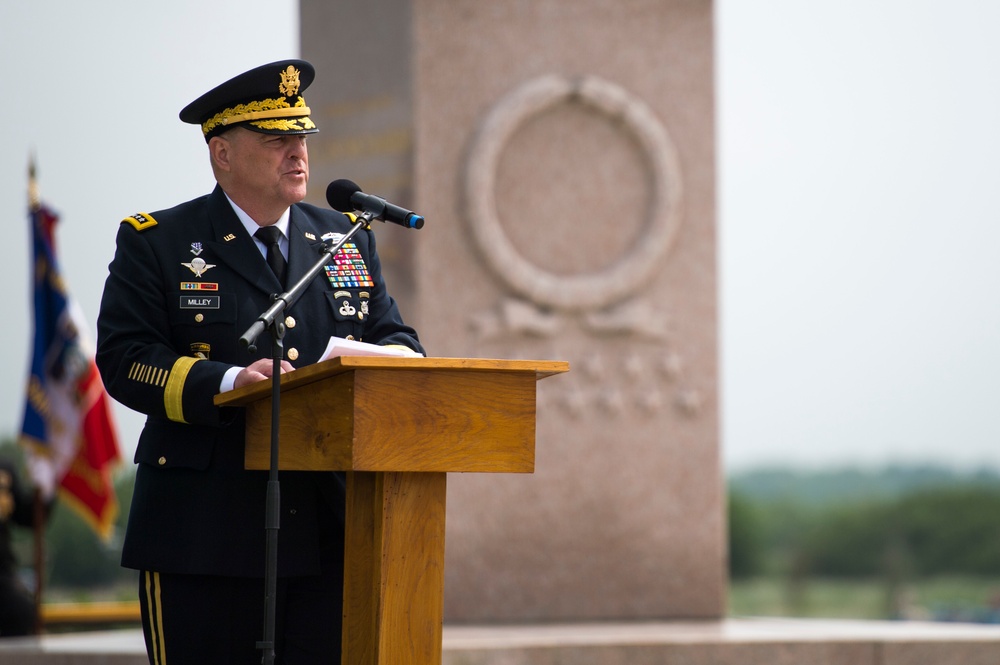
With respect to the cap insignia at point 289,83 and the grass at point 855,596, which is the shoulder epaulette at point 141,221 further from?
the grass at point 855,596

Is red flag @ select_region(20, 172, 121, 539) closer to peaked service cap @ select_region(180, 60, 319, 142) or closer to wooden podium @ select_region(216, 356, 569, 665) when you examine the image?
peaked service cap @ select_region(180, 60, 319, 142)

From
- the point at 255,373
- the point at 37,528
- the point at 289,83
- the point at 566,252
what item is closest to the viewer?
the point at 255,373

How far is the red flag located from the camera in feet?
24.1

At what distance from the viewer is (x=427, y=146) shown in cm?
606

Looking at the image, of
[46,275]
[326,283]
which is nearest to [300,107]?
[326,283]

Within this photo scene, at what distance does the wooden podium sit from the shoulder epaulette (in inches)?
23.1

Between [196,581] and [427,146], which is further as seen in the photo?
[427,146]

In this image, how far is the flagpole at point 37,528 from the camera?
6.15 metres

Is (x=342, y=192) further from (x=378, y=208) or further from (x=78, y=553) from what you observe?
(x=78, y=553)

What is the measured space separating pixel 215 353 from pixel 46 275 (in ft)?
16.0

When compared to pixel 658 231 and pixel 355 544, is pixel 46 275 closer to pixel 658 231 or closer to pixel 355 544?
pixel 658 231

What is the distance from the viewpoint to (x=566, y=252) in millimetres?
6230

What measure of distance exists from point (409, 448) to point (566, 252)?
3935 millimetres

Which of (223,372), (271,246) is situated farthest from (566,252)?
(223,372)
